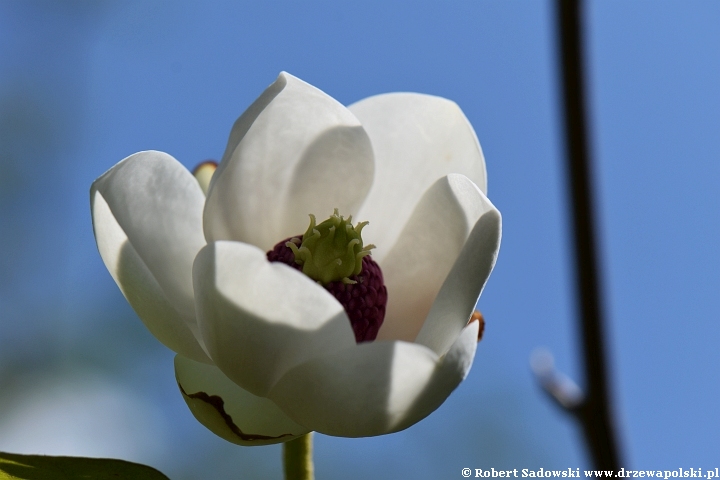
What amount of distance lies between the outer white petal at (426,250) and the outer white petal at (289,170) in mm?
101

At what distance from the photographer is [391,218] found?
112cm

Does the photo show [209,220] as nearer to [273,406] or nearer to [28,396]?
[273,406]

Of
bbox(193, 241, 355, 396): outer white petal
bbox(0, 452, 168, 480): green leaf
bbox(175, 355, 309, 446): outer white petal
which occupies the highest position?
bbox(193, 241, 355, 396): outer white petal

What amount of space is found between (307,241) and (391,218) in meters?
0.15

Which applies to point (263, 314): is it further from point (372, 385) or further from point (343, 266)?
point (343, 266)

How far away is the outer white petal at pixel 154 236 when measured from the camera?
31.9 inches

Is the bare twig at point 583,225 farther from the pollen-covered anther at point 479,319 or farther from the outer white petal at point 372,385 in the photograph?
the outer white petal at point 372,385

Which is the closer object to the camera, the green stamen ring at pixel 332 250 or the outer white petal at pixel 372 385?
the outer white petal at pixel 372 385

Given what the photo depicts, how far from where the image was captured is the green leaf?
825 mm

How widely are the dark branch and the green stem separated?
0.41 metres

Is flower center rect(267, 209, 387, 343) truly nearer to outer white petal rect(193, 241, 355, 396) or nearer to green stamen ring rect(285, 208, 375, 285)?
green stamen ring rect(285, 208, 375, 285)

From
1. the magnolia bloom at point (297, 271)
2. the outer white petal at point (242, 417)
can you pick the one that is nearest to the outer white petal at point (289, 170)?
the magnolia bloom at point (297, 271)

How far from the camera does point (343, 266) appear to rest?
1028 mm

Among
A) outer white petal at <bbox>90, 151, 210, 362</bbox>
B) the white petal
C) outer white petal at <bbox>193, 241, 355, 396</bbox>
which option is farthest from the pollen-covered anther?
outer white petal at <bbox>90, 151, 210, 362</bbox>
